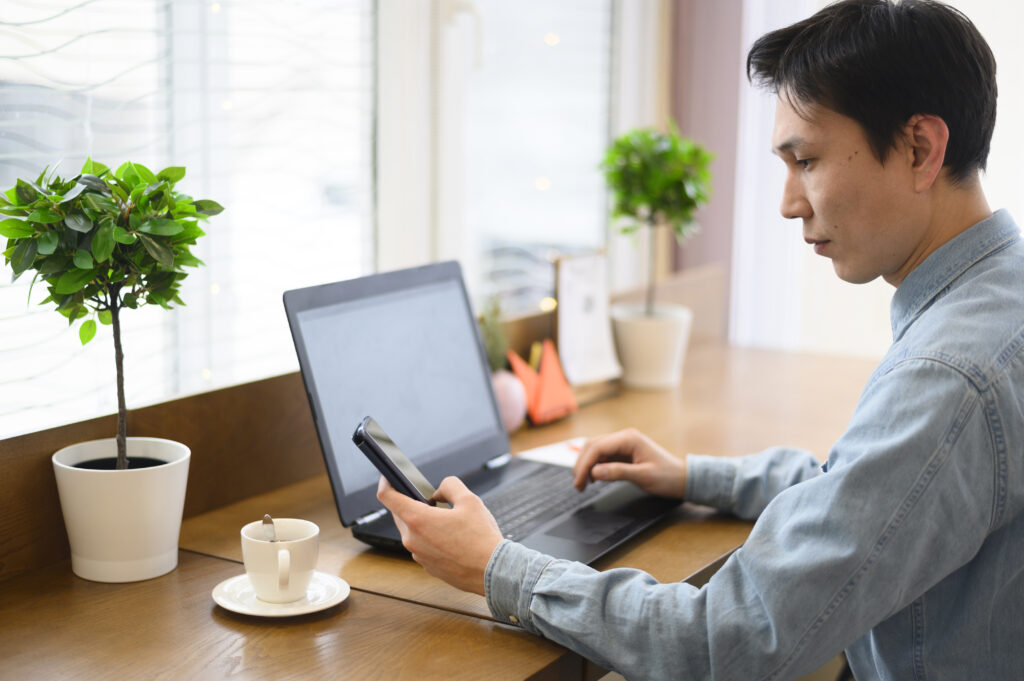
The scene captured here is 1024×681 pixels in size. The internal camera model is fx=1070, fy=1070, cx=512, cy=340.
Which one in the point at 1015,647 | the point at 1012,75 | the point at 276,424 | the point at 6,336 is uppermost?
the point at 1012,75

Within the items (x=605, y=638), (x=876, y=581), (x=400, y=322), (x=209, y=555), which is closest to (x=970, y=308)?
(x=876, y=581)

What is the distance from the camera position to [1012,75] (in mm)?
2697

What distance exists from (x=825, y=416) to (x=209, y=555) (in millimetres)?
1124

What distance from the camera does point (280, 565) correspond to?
1.03 metres

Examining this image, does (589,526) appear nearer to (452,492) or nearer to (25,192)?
(452,492)

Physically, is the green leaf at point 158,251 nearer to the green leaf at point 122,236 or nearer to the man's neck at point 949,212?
the green leaf at point 122,236

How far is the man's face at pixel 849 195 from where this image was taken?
99cm

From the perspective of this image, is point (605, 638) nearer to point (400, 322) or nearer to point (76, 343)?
point (400, 322)

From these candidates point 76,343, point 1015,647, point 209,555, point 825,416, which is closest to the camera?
point 1015,647

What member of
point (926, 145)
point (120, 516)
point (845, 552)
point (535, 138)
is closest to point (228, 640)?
point (120, 516)

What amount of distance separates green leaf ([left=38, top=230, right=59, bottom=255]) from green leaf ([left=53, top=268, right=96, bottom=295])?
0.03m

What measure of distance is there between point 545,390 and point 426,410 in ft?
1.35

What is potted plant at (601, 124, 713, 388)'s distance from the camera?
206cm

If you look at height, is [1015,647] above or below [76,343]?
below
